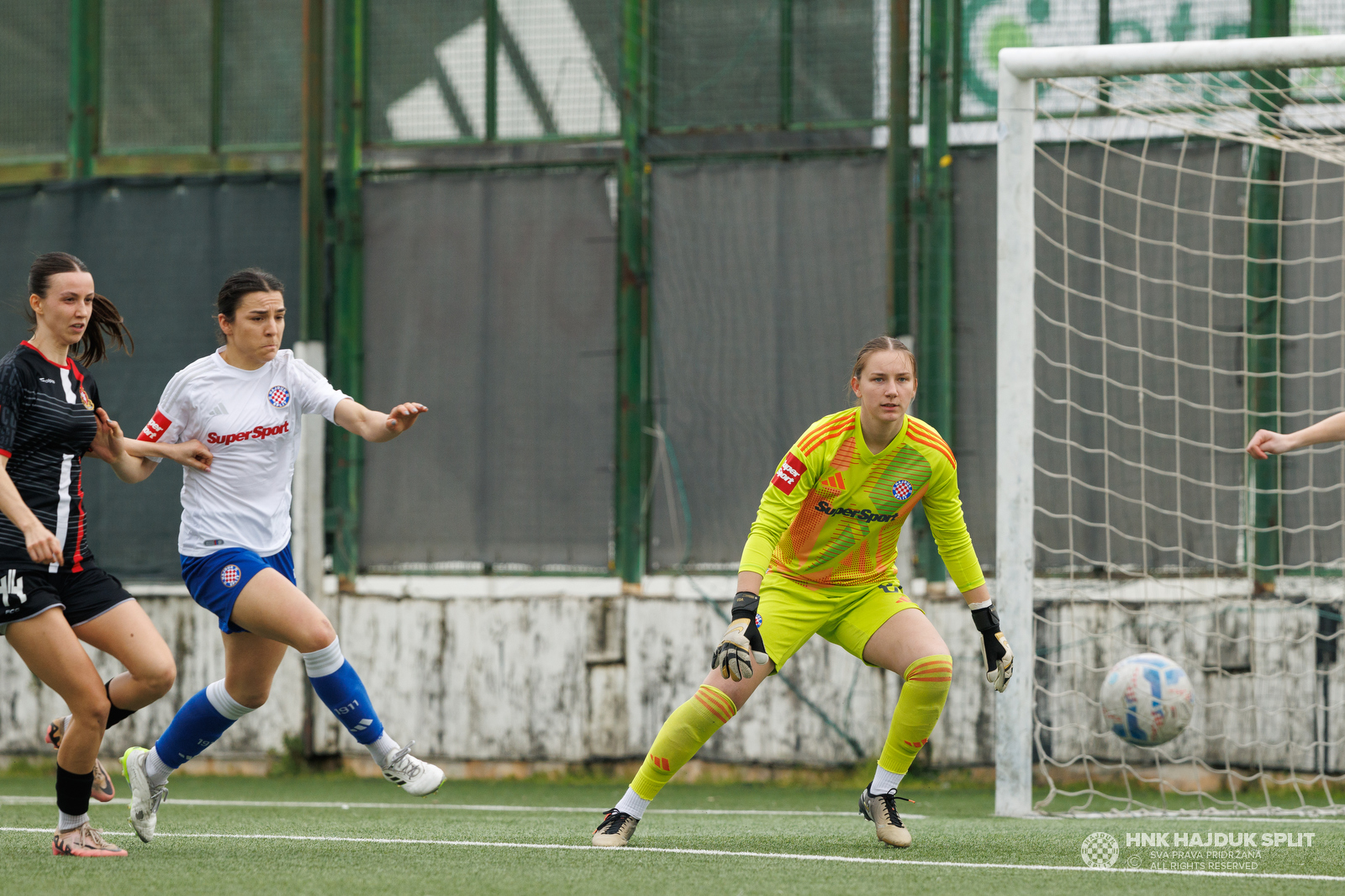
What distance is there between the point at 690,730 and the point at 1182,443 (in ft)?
15.0

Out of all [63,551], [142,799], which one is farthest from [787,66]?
[142,799]

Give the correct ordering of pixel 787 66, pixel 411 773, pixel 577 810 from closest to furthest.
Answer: pixel 411 773 < pixel 577 810 < pixel 787 66

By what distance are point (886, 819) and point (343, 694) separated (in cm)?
192

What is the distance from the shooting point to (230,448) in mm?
4770

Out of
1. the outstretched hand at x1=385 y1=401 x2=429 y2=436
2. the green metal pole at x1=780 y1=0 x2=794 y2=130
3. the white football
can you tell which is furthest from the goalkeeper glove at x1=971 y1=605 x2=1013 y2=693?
the green metal pole at x1=780 y1=0 x2=794 y2=130

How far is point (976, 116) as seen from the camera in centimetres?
835

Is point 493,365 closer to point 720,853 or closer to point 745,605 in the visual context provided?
point 745,605

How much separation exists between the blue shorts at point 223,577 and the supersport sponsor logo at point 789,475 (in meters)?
1.76

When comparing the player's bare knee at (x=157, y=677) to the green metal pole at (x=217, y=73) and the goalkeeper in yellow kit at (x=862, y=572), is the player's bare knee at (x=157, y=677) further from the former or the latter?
the green metal pole at (x=217, y=73)

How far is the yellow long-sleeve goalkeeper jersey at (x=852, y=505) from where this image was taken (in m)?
4.76

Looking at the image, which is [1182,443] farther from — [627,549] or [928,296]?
[627,549]

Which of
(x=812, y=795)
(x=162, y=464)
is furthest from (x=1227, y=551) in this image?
(x=162, y=464)

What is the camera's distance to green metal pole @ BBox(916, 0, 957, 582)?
8.30 m

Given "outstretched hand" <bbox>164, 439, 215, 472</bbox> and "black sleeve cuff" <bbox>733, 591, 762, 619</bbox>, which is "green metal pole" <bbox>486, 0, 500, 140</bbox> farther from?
"black sleeve cuff" <bbox>733, 591, 762, 619</bbox>
